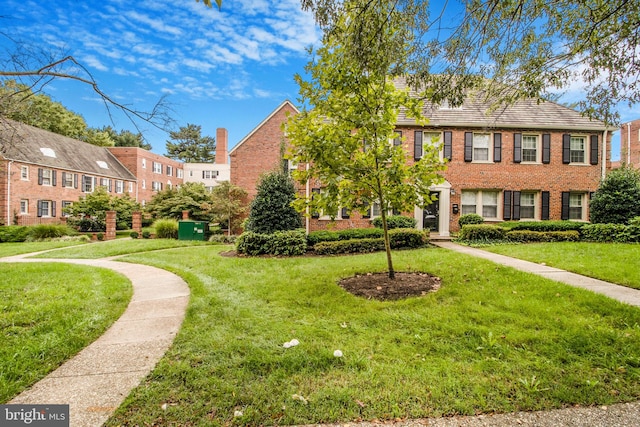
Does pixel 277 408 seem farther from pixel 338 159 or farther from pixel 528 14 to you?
pixel 528 14

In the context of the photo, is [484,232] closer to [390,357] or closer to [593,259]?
[593,259]

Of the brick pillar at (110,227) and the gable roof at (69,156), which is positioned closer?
the brick pillar at (110,227)

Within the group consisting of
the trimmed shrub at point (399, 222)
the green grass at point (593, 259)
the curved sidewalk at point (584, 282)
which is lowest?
the curved sidewalk at point (584, 282)

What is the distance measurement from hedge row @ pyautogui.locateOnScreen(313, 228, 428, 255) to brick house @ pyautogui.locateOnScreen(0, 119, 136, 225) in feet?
64.5

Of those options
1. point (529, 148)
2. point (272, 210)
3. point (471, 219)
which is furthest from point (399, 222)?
point (529, 148)

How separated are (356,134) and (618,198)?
43.8ft

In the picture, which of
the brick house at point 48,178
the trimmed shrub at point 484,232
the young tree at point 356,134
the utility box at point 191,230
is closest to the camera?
the young tree at point 356,134

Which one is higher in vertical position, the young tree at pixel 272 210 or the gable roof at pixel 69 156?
the gable roof at pixel 69 156

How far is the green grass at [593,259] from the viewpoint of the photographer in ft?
20.1

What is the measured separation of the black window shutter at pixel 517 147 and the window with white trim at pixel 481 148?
1162mm

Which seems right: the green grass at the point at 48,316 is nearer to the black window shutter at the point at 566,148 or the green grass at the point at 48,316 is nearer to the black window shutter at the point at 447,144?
the black window shutter at the point at 447,144

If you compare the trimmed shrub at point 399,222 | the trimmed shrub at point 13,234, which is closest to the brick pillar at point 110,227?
the trimmed shrub at point 13,234

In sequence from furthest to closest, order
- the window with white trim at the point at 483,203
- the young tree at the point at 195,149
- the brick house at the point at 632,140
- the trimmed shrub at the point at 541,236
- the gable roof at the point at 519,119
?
the young tree at the point at 195,149
the brick house at the point at 632,140
the window with white trim at the point at 483,203
the gable roof at the point at 519,119
the trimmed shrub at the point at 541,236

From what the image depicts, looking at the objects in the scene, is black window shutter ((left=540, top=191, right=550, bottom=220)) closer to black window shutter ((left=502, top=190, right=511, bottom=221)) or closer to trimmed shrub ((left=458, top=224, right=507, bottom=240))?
black window shutter ((left=502, top=190, right=511, bottom=221))
